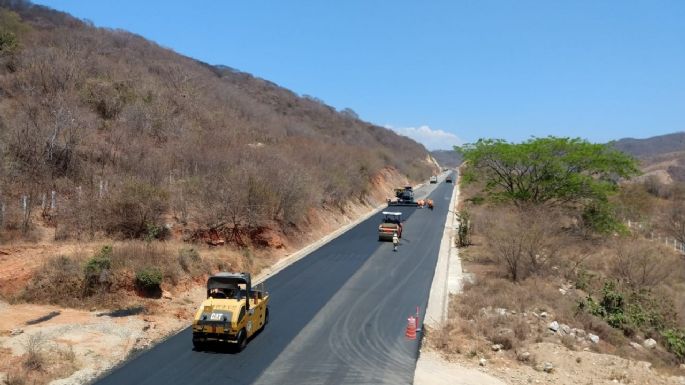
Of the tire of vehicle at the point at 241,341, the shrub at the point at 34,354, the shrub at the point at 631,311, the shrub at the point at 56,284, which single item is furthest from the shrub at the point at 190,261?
the shrub at the point at 631,311

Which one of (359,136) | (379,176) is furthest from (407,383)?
(359,136)

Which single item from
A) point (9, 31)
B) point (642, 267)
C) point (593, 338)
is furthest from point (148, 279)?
point (9, 31)

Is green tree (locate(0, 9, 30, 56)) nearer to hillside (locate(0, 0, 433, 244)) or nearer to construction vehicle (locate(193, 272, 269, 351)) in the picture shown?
hillside (locate(0, 0, 433, 244))

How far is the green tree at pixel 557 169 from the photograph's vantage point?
121 feet

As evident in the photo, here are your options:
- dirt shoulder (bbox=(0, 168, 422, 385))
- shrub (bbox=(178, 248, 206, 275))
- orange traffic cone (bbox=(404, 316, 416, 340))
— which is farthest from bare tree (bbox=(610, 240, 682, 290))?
shrub (bbox=(178, 248, 206, 275))

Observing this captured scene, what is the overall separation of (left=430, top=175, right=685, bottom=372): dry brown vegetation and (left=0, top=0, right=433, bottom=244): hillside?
45.1ft

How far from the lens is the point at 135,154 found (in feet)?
121

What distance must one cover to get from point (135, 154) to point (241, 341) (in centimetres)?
2548

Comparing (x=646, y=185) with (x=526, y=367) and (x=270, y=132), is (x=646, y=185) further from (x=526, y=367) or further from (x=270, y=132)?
(x=526, y=367)

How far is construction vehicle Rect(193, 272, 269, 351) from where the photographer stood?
48.7 feet

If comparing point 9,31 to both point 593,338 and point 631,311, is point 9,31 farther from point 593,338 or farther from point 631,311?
point 631,311

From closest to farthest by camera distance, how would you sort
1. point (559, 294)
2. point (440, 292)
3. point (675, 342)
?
point (675, 342) → point (559, 294) → point (440, 292)

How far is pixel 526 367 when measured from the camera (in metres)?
15.4

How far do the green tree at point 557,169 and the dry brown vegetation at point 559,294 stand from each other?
2.15 metres
